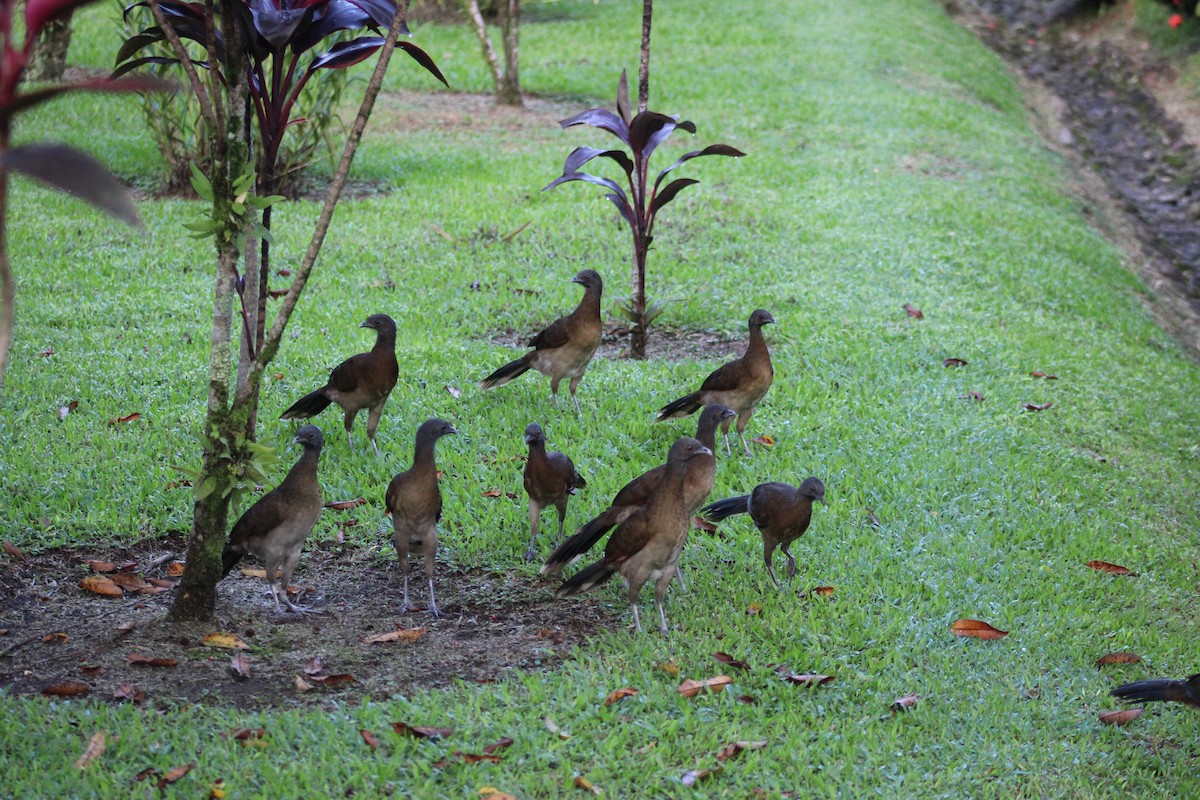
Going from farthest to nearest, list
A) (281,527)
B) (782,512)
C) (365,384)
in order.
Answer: (365,384) → (782,512) → (281,527)

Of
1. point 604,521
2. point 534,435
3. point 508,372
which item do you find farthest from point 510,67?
point 604,521

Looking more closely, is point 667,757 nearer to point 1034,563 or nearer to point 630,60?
point 1034,563

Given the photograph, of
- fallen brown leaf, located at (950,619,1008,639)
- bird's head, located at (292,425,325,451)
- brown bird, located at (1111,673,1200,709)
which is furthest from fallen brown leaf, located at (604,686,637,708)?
brown bird, located at (1111,673,1200,709)

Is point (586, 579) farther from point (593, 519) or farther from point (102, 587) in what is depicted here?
point (102, 587)

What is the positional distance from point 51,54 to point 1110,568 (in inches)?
533

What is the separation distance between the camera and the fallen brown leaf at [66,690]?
13.6 feet

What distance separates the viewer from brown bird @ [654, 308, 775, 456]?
6465 millimetres

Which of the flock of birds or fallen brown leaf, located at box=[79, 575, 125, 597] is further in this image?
fallen brown leaf, located at box=[79, 575, 125, 597]

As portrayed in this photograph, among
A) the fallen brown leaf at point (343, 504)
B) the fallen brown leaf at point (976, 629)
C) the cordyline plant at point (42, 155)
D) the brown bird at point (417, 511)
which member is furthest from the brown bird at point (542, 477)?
the cordyline plant at point (42, 155)

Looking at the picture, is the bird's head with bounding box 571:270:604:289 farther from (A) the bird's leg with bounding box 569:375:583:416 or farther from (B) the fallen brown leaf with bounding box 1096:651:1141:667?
(B) the fallen brown leaf with bounding box 1096:651:1141:667

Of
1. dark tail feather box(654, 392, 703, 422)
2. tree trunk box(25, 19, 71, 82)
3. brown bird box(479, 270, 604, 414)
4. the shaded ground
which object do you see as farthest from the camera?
the shaded ground

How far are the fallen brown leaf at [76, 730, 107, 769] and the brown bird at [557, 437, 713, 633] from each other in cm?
181

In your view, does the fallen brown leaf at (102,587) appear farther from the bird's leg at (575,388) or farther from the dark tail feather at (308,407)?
the bird's leg at (575,388)

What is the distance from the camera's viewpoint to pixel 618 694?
4.41 meters
